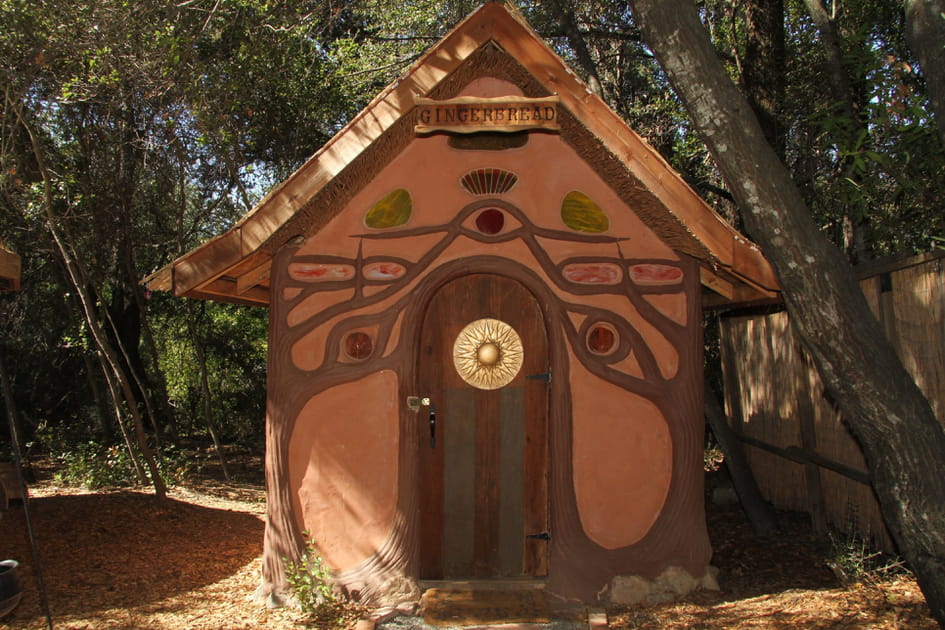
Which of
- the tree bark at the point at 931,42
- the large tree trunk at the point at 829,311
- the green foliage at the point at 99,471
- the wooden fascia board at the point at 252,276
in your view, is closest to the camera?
the large tree trunk at the point at 829,311

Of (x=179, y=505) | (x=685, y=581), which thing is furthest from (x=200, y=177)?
(x=685, y=581)

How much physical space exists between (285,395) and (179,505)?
3758 mm

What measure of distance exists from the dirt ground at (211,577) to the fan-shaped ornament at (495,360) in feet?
5.43

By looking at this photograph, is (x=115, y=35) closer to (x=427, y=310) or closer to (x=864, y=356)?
(x=427, y=310)

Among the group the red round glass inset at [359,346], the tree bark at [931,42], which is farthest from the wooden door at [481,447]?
the tree bark at [931,42]

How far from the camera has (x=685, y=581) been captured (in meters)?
4.91

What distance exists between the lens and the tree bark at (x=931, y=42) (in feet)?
12.7

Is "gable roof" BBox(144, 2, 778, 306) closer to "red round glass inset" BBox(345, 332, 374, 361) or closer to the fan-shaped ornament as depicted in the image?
"red round glass inset" BBox(345, 332, 374, 361)

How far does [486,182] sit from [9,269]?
11.0 feet

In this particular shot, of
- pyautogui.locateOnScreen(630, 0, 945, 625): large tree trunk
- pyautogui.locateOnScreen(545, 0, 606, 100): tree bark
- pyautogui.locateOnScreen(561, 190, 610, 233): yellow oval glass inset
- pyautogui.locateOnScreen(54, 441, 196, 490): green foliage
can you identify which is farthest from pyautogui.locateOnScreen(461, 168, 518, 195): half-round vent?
pyautogui.locateOnScreen(54, 441, 196, 490): green foliage

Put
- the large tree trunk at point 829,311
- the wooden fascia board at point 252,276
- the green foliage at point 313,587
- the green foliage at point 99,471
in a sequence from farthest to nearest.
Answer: the green foliage at point 99,471 < the wooden fascia board at point 252,276 < the green foliage at point 313,587 < the large tree trunk at point 829,311

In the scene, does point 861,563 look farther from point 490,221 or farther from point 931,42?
point 490,221

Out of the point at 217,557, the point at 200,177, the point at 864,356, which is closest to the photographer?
the point at 864,356

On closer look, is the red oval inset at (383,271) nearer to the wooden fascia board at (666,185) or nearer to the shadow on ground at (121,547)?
the wooden fascia board at (666,185)
